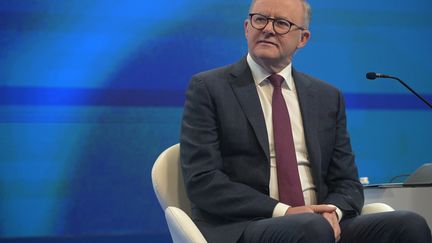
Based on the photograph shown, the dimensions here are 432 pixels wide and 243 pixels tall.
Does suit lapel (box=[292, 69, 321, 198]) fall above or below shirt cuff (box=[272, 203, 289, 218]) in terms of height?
above

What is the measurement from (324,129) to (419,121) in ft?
7.65

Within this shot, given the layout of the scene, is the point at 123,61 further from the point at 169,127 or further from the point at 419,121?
the point at 419,121

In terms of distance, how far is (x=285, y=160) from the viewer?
188cm

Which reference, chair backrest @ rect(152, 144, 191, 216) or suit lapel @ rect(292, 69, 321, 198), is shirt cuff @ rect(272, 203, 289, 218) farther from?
chair backrest @ rect(152, 144, 191, 216)

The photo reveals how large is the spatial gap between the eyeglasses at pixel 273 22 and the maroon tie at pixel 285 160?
0.83ft

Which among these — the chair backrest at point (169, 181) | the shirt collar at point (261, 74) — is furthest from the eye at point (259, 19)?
the chair backrest at point (169, 181)

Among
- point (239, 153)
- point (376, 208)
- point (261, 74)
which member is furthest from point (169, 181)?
point (376, 208)

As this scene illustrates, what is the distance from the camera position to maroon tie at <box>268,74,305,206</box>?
1.86 m

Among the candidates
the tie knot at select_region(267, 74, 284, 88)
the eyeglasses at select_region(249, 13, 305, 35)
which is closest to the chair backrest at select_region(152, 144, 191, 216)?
the tie knot at select_region(267, 74, 284, 88)

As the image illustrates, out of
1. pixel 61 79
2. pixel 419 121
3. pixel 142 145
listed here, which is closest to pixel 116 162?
pixel 142 145

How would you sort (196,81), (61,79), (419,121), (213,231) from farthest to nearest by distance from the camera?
(419,121) → (61,79) → (196,81) → (213,231)

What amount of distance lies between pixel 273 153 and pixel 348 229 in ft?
1.05

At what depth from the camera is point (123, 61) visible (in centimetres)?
363

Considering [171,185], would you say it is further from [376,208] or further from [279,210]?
[376,208]
